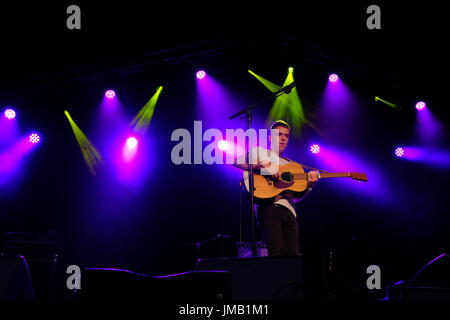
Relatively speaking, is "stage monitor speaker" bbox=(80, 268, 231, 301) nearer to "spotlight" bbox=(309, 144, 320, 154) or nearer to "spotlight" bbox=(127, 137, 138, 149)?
"spotlight" bbox=(127, 137, 138, 149)

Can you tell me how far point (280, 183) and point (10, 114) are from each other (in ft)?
14.9

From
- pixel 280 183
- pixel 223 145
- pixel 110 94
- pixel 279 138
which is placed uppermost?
pixel 110 94

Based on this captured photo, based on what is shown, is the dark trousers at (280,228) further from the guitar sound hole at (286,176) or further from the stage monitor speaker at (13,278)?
the stage monitor speaker at (13,278)

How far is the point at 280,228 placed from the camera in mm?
3998

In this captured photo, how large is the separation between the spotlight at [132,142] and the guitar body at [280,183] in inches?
116

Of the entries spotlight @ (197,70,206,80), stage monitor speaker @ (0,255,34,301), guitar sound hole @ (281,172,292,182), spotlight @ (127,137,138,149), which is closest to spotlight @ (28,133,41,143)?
spotlight @ (127,137,138,149)

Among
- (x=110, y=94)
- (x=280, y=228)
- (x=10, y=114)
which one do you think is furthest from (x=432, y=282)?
(x=10, y=114)

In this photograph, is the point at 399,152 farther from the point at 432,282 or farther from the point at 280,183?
the point at 280,183

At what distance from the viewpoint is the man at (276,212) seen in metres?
3.96

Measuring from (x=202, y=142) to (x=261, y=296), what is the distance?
4343mm

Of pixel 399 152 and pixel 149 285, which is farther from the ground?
pixel 399 152

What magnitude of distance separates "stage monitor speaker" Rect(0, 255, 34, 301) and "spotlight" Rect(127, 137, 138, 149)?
4.21 meters

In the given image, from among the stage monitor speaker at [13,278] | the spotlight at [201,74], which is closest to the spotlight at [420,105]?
the spotlight at [201,74]

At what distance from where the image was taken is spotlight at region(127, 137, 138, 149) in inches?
268
